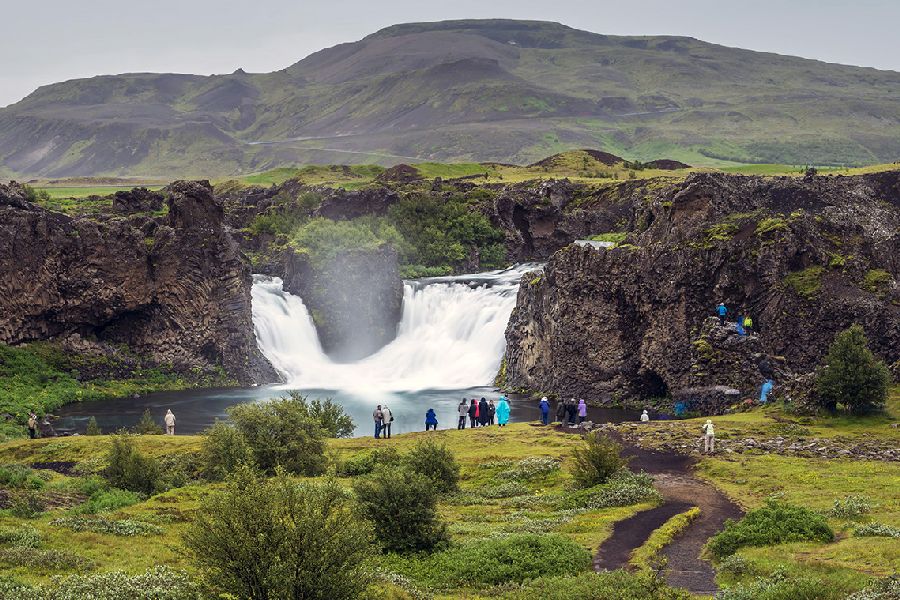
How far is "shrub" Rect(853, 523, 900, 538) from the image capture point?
25622mm

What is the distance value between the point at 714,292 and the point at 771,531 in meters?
36.7

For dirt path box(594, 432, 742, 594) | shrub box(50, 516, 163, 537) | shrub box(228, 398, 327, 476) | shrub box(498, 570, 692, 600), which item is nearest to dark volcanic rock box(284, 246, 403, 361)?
shrub box(228, 398, 327, 476)

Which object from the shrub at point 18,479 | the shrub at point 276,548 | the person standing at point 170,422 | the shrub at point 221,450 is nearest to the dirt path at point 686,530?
the shrub at point 276,548

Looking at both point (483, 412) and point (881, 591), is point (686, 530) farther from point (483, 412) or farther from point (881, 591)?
point (483, 412)

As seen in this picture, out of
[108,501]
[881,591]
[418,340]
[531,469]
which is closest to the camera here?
[881,591]

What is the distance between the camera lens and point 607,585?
68.3 feet

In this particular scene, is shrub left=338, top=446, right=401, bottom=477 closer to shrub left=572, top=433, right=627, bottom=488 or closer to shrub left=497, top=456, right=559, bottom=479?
shrub left=497, top=456, right=559, bottom=479

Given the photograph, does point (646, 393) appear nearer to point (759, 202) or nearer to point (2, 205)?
point (759, 202)

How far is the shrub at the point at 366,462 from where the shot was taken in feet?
135

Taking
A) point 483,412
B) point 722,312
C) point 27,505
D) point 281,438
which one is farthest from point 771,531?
point 722,312

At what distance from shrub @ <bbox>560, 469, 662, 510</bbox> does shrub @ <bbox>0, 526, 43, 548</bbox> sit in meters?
17.3

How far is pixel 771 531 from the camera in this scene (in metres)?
26.6

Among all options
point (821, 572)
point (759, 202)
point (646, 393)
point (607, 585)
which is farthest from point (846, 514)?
point (759, 202)

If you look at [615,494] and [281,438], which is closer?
[615,494]
